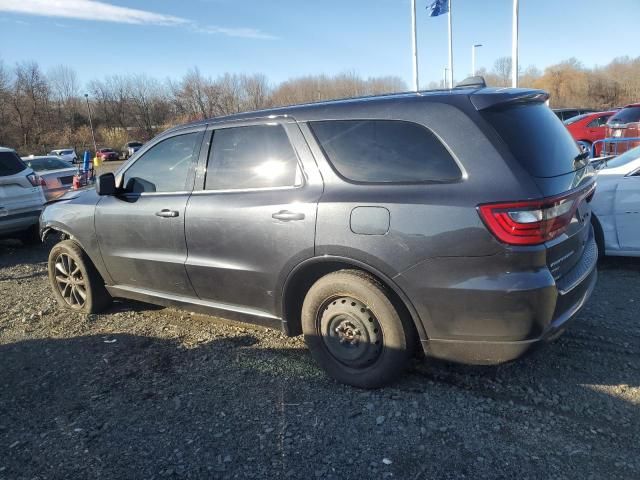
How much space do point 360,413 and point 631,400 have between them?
1612 millimetres

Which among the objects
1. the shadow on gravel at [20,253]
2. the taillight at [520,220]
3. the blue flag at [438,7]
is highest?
the blue flag at [438,7]

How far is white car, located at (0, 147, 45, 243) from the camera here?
24.6 feet

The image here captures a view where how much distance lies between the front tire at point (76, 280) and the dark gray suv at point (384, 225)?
1.06 metres

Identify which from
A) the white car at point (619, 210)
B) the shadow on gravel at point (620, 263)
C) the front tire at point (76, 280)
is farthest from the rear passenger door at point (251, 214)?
the shadow on gravel at point (620, 263)

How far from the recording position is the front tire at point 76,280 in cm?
464

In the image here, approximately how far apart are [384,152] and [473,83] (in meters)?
1.10

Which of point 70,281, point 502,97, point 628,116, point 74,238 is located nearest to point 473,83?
point 502,97

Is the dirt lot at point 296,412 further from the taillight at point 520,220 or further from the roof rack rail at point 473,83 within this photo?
the roof rack rail at point 473,83

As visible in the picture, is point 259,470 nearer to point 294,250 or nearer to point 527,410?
point 294,250

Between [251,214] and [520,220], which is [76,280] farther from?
[520,220]

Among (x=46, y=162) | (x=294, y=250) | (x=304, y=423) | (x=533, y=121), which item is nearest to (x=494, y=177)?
(x=533, y=121)

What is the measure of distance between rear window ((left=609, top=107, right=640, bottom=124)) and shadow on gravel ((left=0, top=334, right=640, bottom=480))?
11.8m

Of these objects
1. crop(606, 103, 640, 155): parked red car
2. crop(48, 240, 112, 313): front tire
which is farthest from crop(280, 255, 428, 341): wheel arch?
crop(606, 103, 640, 155): parked red car

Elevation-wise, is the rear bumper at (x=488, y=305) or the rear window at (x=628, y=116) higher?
the rear window at (x=628, y=116)
